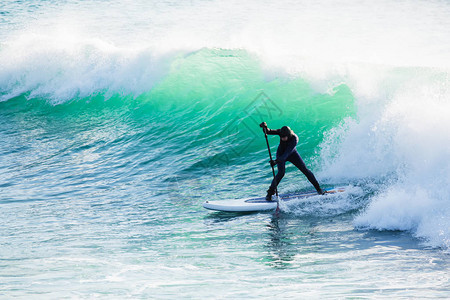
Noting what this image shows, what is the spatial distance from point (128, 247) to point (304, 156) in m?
5.69

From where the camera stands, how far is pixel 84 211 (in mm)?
9891

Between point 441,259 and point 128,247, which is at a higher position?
point 441,259

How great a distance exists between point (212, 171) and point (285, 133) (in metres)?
3.29

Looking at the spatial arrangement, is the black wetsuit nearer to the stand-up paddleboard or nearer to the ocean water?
the stand-up paddleboard

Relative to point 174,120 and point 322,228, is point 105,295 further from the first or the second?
point 174,120

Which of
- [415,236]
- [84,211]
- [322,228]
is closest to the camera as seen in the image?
[415,236]

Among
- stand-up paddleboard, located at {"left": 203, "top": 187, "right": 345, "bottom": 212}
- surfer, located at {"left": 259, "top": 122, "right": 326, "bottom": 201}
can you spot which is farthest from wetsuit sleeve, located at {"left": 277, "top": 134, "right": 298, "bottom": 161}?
stand-up paddleboard, located at {"left": 203, "top": 187, "right": 345, "bottom": 212}

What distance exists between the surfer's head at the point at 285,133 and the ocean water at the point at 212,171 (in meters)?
1.21

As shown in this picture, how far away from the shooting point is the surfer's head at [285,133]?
30.1 ft

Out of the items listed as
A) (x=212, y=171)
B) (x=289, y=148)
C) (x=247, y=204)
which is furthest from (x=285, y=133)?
(x=212, y=171)

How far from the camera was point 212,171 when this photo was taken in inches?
477

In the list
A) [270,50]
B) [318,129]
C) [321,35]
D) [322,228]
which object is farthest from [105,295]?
[321,35]

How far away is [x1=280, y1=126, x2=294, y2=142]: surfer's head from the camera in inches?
361

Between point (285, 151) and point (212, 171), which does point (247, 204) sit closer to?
point (285, 151)
